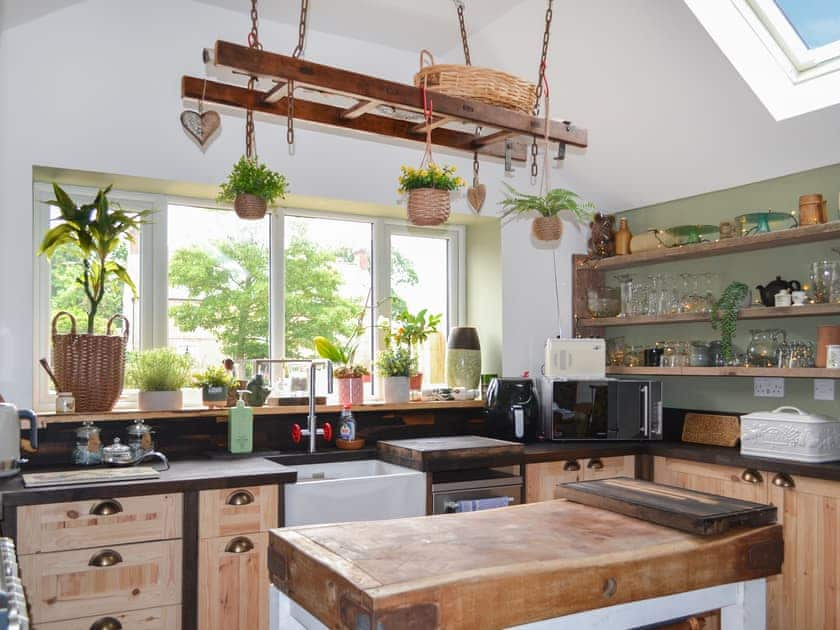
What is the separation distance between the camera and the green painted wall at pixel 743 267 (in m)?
3.66

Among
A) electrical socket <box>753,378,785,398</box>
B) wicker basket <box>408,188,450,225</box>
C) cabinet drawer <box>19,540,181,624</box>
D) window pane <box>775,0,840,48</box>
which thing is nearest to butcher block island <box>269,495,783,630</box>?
wicker basket <box>408,188,450,225</box>

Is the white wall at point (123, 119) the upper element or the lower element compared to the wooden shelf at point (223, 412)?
upper

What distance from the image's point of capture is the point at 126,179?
3.51m

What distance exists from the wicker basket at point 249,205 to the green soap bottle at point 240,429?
1.10 m

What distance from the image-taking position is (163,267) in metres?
3.79

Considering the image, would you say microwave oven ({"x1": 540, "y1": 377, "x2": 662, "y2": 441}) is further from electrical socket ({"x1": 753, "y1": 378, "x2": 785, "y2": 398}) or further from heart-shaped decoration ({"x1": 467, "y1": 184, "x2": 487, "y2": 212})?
heart-shaped decoration ({"x1": 467, "y1": 184, "x2": 487, "y2": 212})

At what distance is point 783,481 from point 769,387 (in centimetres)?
69

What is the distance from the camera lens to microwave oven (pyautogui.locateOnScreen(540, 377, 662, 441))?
4039 mm

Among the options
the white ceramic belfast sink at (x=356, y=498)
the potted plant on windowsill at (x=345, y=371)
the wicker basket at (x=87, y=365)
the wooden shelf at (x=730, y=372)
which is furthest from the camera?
the potted plant on windowsill at (x=345, y=371)

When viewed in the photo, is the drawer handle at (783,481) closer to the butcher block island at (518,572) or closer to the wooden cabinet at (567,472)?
the wooden cabinet at (567,472)

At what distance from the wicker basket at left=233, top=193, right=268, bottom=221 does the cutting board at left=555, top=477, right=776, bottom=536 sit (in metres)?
1.37

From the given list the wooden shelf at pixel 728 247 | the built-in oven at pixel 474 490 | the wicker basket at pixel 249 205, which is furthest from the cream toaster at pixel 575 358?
the wicker basket at pixel 249 205

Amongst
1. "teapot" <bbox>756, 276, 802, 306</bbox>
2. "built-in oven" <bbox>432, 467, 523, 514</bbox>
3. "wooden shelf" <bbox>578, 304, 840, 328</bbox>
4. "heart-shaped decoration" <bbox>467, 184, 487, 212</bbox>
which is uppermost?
"heart-shaped decoration" <bbox>467, 184, 487, 212</bbox>

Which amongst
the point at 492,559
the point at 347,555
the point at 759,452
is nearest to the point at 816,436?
the point at 759,452
